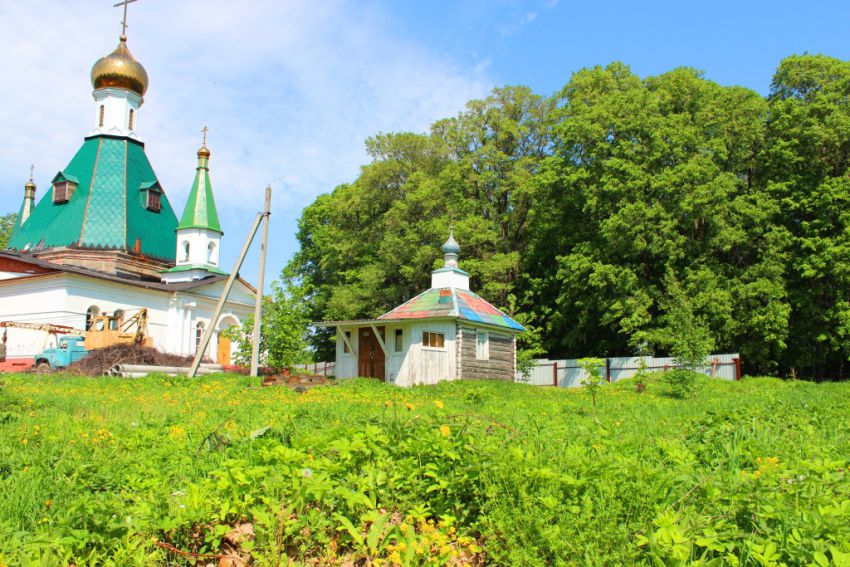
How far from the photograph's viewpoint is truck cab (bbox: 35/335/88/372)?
24.5 meters

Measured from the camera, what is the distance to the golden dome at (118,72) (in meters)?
39.5

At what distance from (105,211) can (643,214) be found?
2856cm

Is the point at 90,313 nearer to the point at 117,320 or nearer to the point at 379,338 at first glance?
the point at 117,320

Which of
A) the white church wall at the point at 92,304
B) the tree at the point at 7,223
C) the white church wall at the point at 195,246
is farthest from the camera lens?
the tree at the point at 7,223

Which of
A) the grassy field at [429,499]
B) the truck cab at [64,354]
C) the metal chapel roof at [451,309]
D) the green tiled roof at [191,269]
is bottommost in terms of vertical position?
the grassy field at [429,499]

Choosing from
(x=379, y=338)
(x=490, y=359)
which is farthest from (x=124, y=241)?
(x=490, y=359)

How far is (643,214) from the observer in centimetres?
2634

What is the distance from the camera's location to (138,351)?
25.2 meters

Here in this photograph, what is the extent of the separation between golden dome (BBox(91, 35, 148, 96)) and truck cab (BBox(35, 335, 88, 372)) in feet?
66.0

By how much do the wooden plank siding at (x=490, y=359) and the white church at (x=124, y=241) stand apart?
1594 cm

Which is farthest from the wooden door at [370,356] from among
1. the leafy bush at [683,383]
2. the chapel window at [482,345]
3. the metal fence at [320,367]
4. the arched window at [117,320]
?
the metal fence at [320,367]

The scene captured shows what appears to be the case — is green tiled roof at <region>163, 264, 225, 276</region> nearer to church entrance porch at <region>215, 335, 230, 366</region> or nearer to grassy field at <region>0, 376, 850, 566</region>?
church entrance porch at <region>215, 335, 230, 366</region>

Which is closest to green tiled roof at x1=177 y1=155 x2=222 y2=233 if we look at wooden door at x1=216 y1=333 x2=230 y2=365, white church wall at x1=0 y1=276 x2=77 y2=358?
wooden door at x1=216 y1=333 x2=230 y2=365

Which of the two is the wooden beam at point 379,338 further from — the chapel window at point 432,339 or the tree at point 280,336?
the tree at point 280,336
